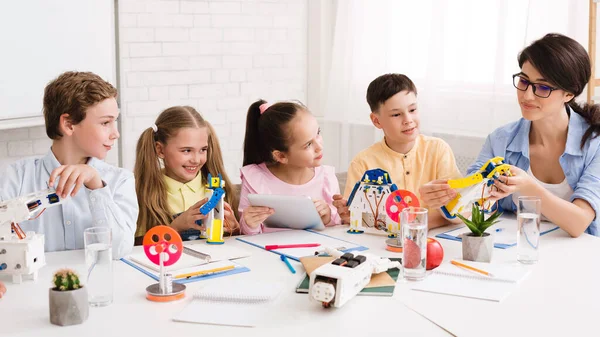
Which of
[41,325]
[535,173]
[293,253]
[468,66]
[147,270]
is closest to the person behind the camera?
[41,325]

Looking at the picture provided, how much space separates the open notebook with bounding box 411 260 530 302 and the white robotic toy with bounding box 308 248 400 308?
0.16m

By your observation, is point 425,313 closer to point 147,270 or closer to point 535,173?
point 147,270

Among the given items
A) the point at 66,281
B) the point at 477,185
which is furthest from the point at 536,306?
the point at 66,281

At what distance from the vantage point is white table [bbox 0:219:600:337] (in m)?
1.51

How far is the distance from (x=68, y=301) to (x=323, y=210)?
1170 millimetres

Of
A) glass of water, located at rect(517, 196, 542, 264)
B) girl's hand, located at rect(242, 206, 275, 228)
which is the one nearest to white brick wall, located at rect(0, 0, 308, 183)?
girl's hand, located at rect(242, 206, 275, 228)

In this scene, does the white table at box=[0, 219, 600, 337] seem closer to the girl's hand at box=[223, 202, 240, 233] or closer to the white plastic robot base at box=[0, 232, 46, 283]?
the white plastic robot base at box=[0, 232, 46, 283]

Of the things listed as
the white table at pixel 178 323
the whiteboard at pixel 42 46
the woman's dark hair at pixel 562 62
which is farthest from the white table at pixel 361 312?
the whiteboard at pixel 42 46

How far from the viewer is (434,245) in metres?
1.96

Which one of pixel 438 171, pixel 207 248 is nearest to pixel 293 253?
pixel 207 248

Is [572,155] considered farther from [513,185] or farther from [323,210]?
[323,210]

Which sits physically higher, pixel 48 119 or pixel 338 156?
pixel 48 119

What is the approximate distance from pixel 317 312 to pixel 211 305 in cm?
25

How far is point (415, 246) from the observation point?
184cm
